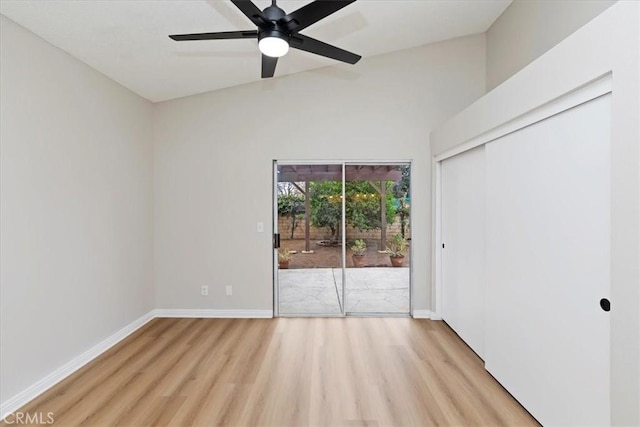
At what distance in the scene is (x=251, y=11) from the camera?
171 cm

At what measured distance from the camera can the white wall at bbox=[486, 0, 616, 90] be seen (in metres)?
2.61

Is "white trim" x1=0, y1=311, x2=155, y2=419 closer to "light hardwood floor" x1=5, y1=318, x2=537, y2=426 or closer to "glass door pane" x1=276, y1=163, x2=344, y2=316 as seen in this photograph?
"light hardwood floor" x1=5, y1=318, x2=537, y2=426

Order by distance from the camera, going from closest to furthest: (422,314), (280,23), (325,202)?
1. (280,23)
2. (422,314)
3. (325,202)

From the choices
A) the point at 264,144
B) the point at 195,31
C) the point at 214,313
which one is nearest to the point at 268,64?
the point at 195,31

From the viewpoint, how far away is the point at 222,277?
14.0 ft

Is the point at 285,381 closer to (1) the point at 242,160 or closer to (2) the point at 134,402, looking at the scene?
(2) the point at 134,402

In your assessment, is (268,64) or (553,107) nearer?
(553,107)

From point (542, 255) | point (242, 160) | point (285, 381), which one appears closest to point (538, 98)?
point (542, 255)

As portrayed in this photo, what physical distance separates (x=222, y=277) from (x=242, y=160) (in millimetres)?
1518

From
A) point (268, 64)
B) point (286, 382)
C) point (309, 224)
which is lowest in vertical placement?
point (286, 382)

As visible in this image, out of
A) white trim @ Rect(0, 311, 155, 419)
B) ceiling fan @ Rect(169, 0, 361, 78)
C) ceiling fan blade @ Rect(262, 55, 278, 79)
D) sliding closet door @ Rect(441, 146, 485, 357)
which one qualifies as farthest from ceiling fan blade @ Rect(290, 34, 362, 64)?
white trim @ Rect(0, 311, 155, 419)

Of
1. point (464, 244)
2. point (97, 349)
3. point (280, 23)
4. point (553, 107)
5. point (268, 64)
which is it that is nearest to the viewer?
point (280, 23)

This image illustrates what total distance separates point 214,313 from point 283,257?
3.70 feet

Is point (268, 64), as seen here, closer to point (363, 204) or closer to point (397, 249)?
point (363, 204)
